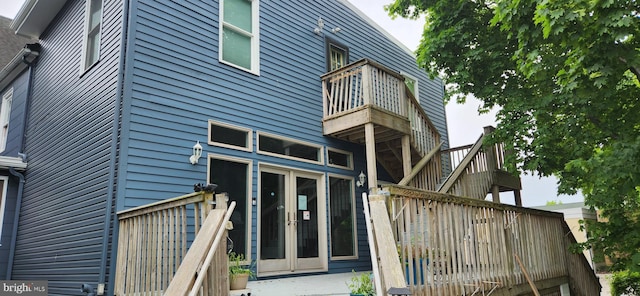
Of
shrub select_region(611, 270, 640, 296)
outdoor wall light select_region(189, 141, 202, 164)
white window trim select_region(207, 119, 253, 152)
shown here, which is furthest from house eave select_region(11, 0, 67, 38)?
shrub select_region(611, 270, 640, 296)

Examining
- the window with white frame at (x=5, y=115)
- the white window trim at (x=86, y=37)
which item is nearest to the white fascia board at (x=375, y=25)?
the white window trim at (x=86, y=37)

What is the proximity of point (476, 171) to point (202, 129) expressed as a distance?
182 inches

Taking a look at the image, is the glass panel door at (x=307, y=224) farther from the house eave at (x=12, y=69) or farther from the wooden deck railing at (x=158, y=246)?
the house eave at (x=12, y=69)

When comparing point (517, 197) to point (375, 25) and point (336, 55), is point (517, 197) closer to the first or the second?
point (336, 55)

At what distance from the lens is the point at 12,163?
802 cm

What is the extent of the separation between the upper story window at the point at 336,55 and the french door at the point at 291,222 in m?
2.47

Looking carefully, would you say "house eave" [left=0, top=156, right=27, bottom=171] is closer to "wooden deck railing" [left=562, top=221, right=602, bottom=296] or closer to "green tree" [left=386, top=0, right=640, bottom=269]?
"green tree" [left=386, top=0, right=640, bottom=269]

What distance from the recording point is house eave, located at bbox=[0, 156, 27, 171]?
7780 millimetres

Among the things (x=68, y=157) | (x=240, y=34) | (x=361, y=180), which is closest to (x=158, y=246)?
(x=68, y=157)

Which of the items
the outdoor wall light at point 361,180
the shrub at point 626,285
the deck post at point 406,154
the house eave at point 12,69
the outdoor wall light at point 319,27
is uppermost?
the outdoor wall light at point 319,27

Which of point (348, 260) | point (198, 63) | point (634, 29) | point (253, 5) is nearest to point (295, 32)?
point (253, 5)

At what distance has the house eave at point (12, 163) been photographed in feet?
25.5

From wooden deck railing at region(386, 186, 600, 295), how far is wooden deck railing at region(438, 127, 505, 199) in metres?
1.11

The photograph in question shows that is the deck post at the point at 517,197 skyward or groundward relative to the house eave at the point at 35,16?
groundward
